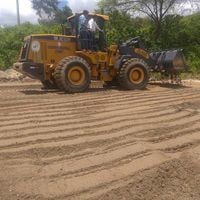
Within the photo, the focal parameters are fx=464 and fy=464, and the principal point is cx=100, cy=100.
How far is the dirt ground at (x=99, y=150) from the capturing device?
502cm

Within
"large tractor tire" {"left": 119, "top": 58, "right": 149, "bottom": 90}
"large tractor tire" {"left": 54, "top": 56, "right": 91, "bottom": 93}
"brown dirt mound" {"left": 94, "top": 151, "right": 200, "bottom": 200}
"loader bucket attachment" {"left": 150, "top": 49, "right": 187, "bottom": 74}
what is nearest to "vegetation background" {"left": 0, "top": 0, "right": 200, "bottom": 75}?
"loader bucket attachment" {"left": 150, "top": 49, "right": 187, "bottom": 74}

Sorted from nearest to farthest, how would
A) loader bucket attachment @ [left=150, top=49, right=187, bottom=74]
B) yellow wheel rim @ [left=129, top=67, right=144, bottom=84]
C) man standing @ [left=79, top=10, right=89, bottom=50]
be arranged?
man standing @ [left=79, top=10, right=89, bottom=50], yellow wheel rim @ [left=129, top=67, right=144, bottom=84], loader bucket attachment @ [left=150, top=49, right=187, bottom=74]

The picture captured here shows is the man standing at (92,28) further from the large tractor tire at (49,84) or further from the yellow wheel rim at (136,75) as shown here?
the large tractor tire at (49,84)

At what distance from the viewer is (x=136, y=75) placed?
14.3 m

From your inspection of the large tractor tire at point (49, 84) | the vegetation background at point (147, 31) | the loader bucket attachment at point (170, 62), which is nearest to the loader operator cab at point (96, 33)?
the large tractor tire at point (49, 84)

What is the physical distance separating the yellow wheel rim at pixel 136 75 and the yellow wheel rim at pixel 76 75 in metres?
1.66

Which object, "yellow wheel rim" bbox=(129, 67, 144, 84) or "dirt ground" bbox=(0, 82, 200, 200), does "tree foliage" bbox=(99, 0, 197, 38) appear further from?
"dirt ground" bbox=(0, 82, 200, 200)

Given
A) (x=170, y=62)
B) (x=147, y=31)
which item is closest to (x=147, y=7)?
(x=147, y=31)

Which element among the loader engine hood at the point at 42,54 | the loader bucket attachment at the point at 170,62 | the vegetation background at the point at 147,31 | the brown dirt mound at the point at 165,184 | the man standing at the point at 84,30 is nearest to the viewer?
the brown dirt mound at the point at 165,184

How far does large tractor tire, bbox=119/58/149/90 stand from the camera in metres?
14.0

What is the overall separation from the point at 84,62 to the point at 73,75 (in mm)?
486

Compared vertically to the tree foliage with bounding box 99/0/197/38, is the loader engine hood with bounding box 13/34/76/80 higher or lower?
lower

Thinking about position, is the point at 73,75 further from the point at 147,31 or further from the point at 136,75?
the point at 147,31

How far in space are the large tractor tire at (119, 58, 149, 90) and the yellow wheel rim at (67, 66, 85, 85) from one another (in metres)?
1.30
